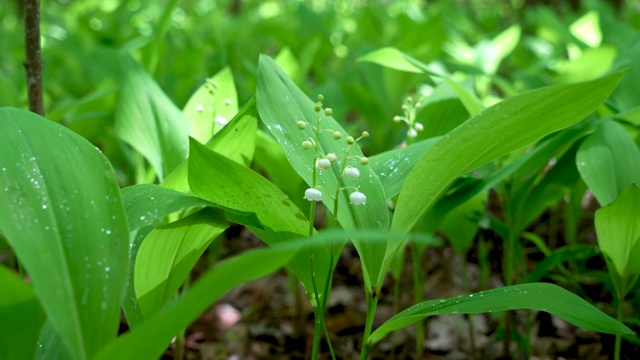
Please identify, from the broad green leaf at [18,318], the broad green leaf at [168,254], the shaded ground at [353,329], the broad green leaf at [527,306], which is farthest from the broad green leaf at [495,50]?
the broad green leaf at [18,318]

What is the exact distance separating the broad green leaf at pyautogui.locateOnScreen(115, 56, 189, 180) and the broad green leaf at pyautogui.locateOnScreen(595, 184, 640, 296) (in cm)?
103

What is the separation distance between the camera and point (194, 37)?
4871 mm

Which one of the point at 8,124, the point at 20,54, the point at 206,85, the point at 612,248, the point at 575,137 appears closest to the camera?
the point at 8,124

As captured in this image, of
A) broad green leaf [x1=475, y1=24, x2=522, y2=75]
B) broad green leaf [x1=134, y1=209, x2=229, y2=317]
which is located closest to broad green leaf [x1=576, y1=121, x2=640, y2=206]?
broad green leaf [x1=134, y1=209, x2=229, y2=317]

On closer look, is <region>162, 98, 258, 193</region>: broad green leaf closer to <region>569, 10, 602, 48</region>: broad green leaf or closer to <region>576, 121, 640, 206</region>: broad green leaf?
<region>576, 121, 640, 206</region>: broad green leaf

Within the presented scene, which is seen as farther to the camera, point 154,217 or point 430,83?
point 430,83

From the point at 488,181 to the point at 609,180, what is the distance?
0.98 ft

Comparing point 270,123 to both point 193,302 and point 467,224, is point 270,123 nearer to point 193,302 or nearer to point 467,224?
point 193,302

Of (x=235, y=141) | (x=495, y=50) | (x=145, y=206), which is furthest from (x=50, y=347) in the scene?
(x=495, y=50)

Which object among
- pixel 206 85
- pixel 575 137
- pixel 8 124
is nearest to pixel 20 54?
pixel 206 85

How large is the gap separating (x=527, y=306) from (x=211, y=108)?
1087mm

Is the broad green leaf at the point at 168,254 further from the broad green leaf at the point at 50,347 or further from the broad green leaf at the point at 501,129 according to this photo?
the broad green leaf at the point at 501,129

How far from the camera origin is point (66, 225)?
3.17ft

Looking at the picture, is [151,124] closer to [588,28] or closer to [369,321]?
[369,321]
